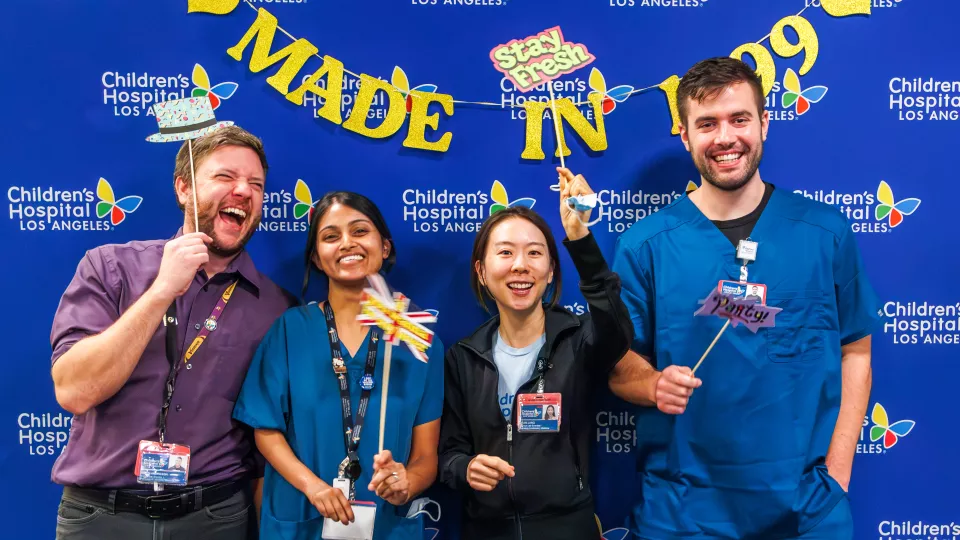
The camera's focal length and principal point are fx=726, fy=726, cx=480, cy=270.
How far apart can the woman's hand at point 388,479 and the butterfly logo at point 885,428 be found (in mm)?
1875

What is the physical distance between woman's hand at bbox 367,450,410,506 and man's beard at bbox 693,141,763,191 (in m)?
1.36

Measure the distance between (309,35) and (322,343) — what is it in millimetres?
1214

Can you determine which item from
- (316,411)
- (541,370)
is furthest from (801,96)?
(316,411)

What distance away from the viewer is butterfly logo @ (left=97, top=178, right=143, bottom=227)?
9.16 feet

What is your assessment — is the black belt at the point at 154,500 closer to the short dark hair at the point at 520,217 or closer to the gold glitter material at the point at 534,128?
the short dark hair at the point at 520,217

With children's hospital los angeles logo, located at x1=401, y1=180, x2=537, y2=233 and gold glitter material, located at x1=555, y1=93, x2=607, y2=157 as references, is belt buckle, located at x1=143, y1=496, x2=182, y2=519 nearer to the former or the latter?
children's hospital los angeles logo, located at x1=401, y1=180, x2=537, y2=233

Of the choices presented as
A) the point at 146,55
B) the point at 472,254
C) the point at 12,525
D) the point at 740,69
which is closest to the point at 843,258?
the point at 740,69

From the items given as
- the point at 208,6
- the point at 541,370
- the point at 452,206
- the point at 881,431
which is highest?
the point at 208,6

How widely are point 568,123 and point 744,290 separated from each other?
95 centimetres

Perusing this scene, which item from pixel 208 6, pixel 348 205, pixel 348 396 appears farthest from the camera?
pixel 208 6

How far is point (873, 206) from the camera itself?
2842mm

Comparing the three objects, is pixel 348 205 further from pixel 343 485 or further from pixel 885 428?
pixel 885 428

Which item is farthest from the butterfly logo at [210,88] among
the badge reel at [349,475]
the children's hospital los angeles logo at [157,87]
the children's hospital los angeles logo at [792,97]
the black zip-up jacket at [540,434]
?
the children's hospital los angeles logo at [792,97]

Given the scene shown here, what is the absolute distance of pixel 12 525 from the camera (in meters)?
2.82
